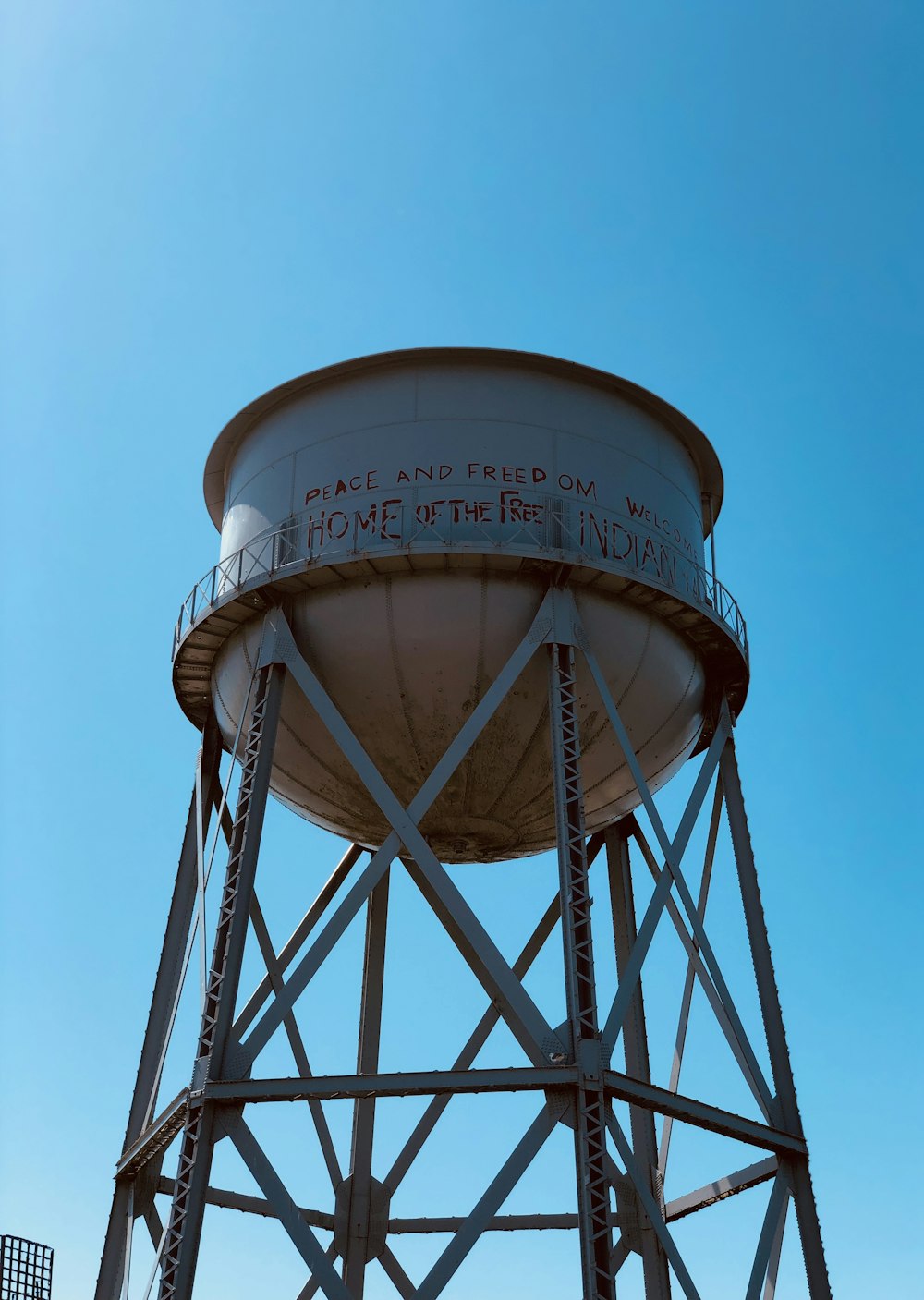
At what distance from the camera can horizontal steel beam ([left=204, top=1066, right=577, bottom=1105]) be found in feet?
41.9

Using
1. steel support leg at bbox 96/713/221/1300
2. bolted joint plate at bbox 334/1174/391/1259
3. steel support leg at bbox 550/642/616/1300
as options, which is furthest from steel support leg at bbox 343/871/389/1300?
steel support leg at bbox 550/642/616/1300

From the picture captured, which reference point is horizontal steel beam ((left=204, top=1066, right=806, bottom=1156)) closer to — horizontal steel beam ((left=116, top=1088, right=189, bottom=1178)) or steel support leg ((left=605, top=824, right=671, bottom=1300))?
horizontal steel beam ((left=116, top=1088, right=189, bottom=1178))

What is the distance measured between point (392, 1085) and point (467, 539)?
5403mm

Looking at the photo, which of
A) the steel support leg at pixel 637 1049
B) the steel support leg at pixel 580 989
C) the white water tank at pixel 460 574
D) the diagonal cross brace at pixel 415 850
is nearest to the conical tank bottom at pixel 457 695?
the white water tank at pixel 460 574

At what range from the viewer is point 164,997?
16.6 metres

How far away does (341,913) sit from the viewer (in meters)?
13.8

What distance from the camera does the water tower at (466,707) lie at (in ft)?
43.8

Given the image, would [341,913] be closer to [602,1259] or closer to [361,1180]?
[602,1259]

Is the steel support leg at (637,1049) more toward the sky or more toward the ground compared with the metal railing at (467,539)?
more toward the ground

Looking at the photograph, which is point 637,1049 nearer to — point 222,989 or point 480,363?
point 222,989

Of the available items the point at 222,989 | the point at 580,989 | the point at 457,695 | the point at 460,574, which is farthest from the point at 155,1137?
the point at 460,574

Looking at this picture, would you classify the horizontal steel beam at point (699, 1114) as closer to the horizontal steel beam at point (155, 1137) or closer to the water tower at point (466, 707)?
the water tower at point (466, 707)

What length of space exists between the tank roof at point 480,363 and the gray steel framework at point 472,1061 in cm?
297

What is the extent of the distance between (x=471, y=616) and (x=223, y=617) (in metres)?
2.95
